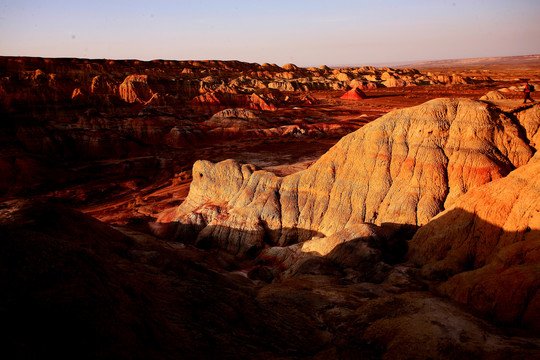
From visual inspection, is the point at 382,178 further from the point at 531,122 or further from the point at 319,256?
the point at 531,122

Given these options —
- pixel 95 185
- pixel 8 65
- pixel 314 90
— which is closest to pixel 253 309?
pixel 95 185

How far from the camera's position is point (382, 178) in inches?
627

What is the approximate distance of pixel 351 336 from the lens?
8.41m

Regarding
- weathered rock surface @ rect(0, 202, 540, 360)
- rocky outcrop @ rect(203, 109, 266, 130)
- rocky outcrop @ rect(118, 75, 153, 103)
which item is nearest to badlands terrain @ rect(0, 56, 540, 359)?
weathered rock surface @ rect(0, 202, 540, 360)

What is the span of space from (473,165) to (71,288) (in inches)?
582

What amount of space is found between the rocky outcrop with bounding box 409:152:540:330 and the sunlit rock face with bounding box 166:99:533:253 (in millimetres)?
1559

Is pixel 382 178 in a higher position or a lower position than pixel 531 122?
lower

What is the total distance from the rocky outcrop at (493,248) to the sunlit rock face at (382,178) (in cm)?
156

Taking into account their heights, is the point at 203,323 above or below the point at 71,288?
below

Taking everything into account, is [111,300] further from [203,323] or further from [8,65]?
[8,65]

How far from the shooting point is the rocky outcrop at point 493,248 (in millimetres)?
8180

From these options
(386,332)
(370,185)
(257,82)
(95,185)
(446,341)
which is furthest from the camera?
(257,82)

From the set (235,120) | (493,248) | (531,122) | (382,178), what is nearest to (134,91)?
(235,120)

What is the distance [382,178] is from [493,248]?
5737 mm
